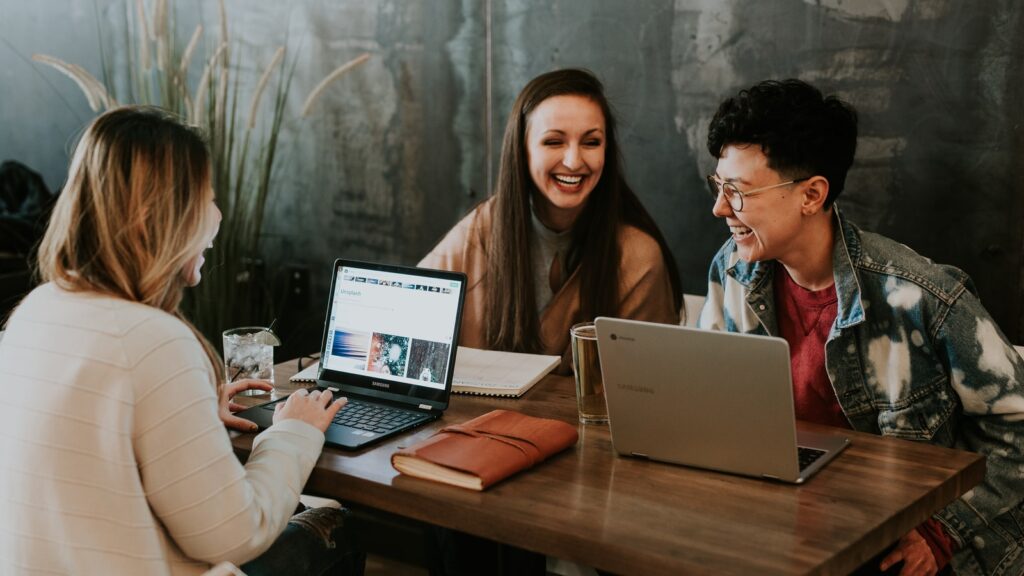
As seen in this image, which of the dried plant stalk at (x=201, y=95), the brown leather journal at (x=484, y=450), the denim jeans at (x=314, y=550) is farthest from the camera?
the dried plant stalk at (x=201, y=95)

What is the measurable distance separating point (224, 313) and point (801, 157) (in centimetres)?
215

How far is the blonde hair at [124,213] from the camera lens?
144 centimetres

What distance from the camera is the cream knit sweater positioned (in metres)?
1.38

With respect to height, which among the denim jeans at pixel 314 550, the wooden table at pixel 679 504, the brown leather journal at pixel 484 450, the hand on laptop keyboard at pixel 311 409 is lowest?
the denim jeans at pixel 314 550

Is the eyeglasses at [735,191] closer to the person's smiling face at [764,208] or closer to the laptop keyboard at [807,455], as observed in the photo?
the person's smiling face at [764,208]

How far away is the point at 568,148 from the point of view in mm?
2570

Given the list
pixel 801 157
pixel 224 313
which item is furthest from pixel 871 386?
pixel 224 313

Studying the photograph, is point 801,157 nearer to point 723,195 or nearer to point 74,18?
point 723,195

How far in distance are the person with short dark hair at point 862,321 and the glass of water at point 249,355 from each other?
908mm

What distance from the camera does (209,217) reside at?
1537 mm

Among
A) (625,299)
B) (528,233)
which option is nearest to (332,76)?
(528,233)

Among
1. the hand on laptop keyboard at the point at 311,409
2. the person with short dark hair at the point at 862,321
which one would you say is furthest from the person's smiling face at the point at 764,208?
the hand on laptop keyboard at the point at 311,409

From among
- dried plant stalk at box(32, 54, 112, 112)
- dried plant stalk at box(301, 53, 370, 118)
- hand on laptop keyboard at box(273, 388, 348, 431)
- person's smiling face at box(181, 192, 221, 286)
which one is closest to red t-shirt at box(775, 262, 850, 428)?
hand on laptop keyboard at box(273, 388, 348, 431)

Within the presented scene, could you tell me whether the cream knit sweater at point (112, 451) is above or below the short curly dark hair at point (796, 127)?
below
